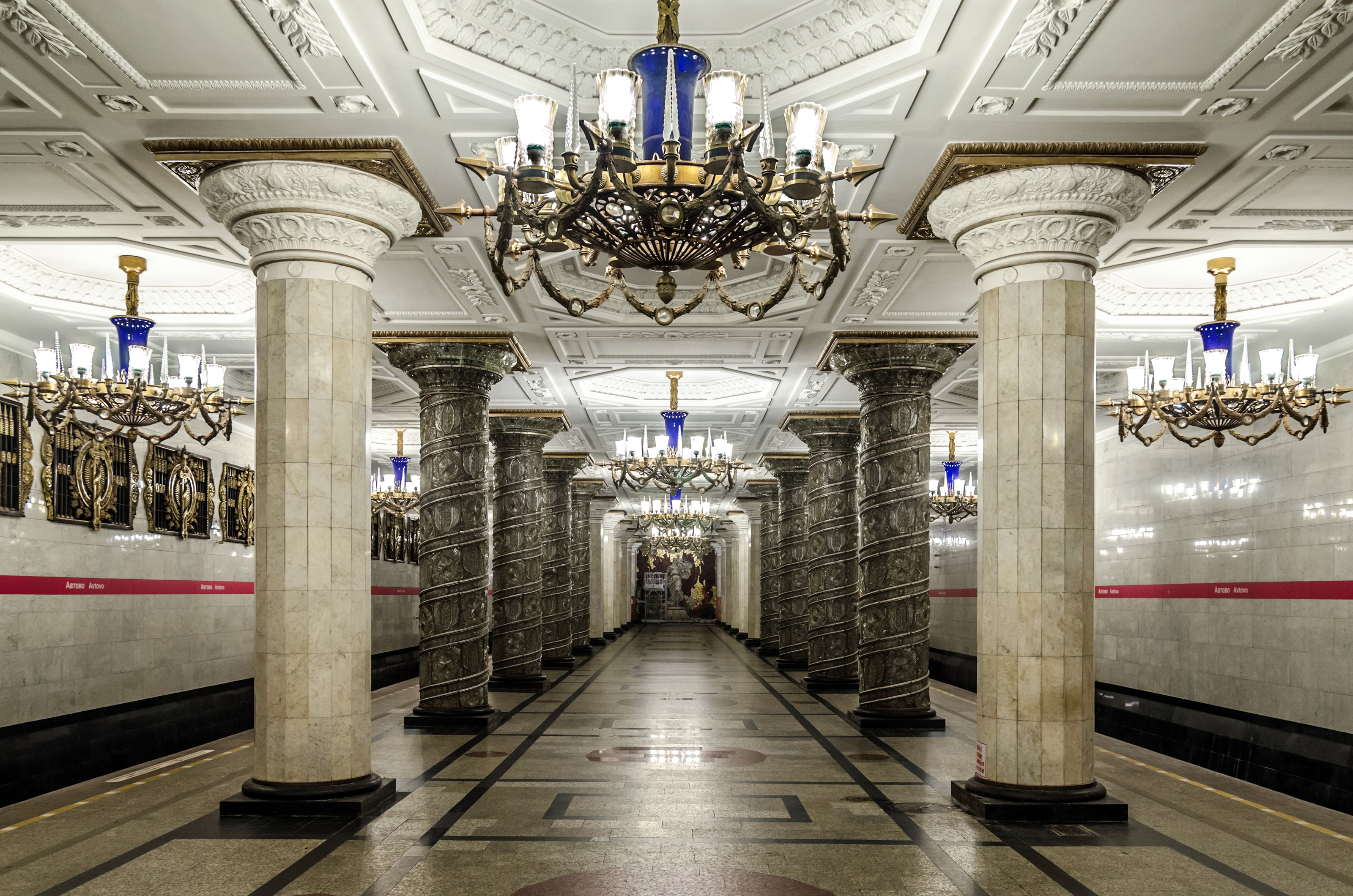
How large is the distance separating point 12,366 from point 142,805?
5.31 meters

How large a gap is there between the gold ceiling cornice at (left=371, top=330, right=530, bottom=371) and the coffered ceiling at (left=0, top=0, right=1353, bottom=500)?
1.58m

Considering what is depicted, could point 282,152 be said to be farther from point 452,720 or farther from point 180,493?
point 180,493

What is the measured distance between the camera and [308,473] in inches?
257

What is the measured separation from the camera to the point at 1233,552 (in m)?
11.5

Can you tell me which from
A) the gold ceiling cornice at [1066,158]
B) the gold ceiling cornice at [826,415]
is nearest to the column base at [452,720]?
the gold ceiling cornice at [826,415]

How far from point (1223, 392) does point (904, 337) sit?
126 inches

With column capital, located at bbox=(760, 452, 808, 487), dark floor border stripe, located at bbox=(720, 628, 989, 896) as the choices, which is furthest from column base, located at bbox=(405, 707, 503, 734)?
column capital, located at bbox=(760, 452, 808, 487)

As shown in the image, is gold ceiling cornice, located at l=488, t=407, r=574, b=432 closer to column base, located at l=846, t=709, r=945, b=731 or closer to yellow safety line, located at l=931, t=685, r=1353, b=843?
column base, located at l=846, t=709, r=945, b=731

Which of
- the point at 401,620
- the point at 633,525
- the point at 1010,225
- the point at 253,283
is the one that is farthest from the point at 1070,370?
the point at 633,525

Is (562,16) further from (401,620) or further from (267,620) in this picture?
(401,620)

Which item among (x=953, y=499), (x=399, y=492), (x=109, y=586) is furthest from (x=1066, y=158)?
(x=399, y=492)

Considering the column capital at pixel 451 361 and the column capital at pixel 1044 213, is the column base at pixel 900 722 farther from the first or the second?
the column capital at pixel 451 361

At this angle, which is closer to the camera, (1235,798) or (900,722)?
(1235,798)

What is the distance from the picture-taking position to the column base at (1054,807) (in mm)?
6324
